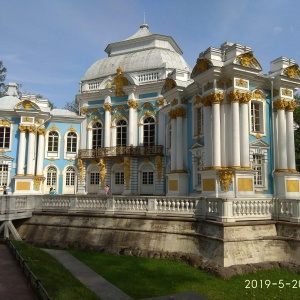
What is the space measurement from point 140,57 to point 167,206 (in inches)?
659

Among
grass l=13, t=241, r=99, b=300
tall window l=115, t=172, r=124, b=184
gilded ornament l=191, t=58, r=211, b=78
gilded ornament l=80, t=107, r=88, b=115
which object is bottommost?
grass l=13, t=241, r=99, b=300

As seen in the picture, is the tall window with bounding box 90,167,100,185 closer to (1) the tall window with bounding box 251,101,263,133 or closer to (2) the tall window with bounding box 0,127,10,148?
(2) the tall window with bounding box 0,127,10,148

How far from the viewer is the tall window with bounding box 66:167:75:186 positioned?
2467 cm

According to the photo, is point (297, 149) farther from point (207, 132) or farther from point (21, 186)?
point (21, 186)

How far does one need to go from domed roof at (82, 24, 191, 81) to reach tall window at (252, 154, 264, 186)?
1184 cm

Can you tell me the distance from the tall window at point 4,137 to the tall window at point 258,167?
55.9 ft

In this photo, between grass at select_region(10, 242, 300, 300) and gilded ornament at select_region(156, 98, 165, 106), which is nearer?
grass at select_region(10, 242, 300, 300)

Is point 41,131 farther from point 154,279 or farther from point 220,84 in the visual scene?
point 154,279

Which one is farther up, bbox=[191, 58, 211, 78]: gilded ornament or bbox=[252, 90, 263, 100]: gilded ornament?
bbox=[191, 58, 211, 78]: gilded ornament

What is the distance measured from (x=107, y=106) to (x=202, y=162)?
11471 millimetres

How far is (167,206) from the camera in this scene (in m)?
11.7

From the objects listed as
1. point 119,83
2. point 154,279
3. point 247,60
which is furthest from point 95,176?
point 154,279

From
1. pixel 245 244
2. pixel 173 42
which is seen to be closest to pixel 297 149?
pixel 173 42

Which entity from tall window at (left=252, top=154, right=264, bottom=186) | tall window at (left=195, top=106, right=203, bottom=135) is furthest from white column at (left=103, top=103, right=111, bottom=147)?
tall window at (left=252, top=154, right=264, bottom=186)
